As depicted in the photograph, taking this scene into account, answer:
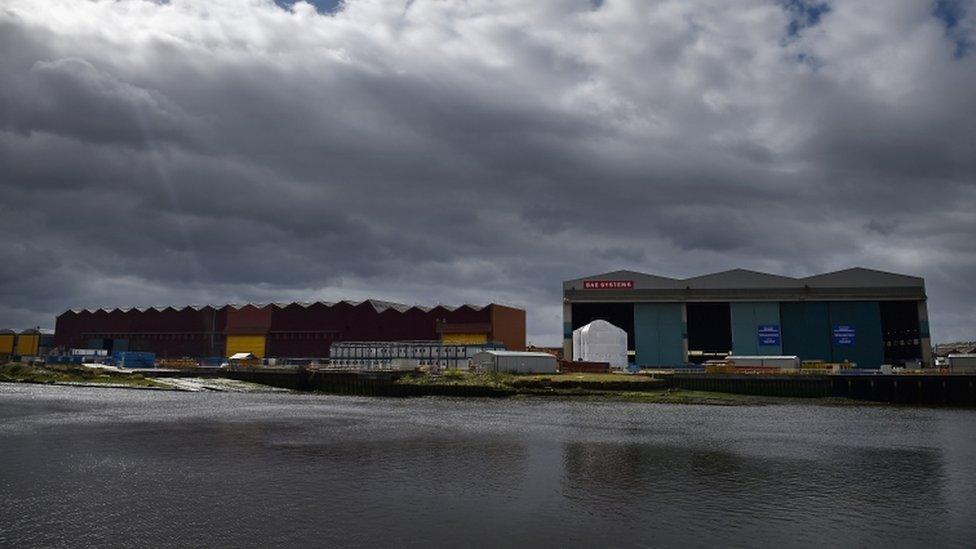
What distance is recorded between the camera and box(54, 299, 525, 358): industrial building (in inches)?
4838

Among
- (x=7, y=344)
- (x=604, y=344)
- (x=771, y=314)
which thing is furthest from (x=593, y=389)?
(x=7, y=344)

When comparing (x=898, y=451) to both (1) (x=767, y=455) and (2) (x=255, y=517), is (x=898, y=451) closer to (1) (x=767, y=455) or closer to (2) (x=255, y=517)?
(1) (x=767, y=455)

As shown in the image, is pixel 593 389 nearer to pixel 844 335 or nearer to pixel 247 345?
pixel 844 335

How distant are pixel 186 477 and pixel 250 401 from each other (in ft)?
158

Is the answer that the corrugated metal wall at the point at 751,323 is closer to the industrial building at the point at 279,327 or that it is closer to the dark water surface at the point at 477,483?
the industrial building at the point at 279,327

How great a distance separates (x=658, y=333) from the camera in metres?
114

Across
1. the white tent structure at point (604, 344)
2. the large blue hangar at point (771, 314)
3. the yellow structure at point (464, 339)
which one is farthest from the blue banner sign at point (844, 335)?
the yellow structure at point (464, 339)

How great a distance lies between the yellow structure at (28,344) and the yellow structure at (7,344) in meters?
1.70

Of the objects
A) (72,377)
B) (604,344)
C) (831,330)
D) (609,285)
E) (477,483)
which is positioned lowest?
(477,483)

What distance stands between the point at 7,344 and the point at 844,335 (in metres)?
182

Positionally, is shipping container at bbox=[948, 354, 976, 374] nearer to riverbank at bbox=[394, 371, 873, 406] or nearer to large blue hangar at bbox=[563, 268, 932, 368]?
large blue hangar at bbox=[563, 268, 932, 368]

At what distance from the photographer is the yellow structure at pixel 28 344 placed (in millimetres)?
158250

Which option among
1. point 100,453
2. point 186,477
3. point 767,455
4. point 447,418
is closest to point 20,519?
point 186,477

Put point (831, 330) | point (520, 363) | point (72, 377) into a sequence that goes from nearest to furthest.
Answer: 1. point (520, 363)
2. point (72, 377)
3. point (831, 330)
